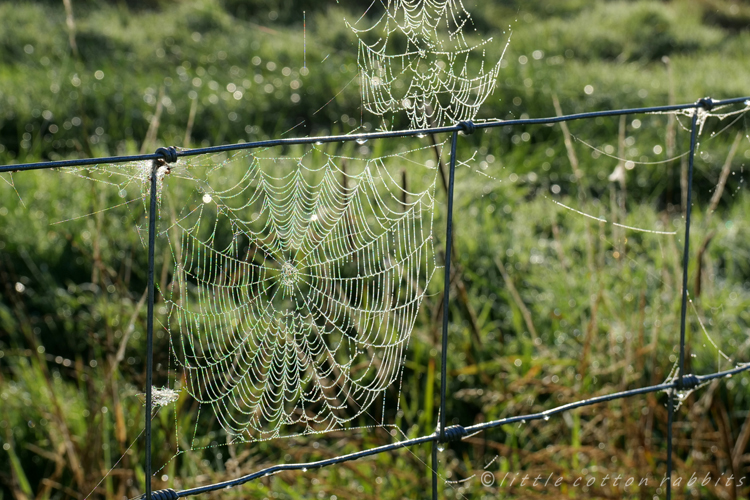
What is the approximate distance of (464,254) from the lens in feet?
10.2

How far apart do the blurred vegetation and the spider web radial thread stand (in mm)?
121

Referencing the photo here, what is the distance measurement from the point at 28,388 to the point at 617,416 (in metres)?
1.76

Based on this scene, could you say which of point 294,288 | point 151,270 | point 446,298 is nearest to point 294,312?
point 294,288

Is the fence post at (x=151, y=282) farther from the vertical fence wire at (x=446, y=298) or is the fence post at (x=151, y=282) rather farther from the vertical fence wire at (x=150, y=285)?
the vertical fence wire at (x=446, y=298)

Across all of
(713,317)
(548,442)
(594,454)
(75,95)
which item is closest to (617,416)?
(594,454)

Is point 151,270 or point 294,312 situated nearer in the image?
point 151,270

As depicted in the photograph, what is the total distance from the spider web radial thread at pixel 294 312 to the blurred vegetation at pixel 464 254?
12 centimetres

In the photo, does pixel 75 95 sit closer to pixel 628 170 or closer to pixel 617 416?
pixel 628 170

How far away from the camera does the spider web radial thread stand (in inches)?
54.4

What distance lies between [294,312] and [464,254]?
1.01 metres

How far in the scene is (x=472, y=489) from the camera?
1.95 metres

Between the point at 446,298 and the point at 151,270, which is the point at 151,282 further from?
the point at 446,298

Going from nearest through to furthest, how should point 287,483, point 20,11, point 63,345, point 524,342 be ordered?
point 287,483, point 524,342, point 63,345, point 20,11

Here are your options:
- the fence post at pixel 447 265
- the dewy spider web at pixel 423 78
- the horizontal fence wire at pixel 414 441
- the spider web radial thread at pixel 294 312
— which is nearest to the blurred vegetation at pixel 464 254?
the spider web radial thread at pixel 294 312
